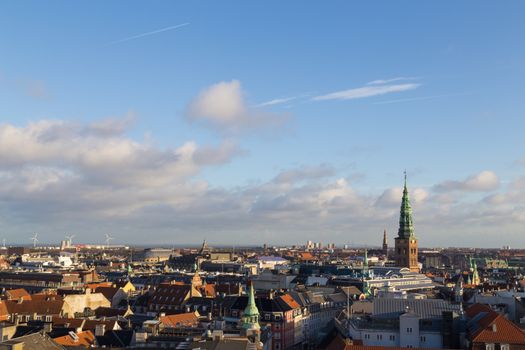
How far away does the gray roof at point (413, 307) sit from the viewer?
8806 cm

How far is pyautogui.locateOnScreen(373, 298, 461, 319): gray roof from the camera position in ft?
289

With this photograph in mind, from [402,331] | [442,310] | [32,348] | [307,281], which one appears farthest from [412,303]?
[307,281]

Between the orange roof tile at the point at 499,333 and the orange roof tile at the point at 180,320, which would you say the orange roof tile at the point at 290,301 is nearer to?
the orange roof tile at the point at 180,320

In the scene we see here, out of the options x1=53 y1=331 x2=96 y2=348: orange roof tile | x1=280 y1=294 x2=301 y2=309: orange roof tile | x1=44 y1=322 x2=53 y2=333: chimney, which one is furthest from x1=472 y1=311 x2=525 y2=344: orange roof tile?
x1=44 y1=322 x2=53 y2=333: chimney

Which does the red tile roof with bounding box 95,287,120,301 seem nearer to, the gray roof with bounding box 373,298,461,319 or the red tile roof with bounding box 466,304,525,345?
the gray roof with bounding box 373,298,461,319

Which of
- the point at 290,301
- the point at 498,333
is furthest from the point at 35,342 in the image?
the point at 290,301

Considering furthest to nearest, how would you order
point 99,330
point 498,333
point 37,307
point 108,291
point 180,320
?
point 108,291
point 37,307
point 180,320
point 99,330
point 498,333

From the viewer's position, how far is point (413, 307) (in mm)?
89250

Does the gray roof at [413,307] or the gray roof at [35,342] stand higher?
the gray roof at [413,307]

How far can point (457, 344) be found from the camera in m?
79.8

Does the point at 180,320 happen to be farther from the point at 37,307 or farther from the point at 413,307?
the point at 413,307

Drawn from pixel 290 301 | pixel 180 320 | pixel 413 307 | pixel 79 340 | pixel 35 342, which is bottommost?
pixel 79 340

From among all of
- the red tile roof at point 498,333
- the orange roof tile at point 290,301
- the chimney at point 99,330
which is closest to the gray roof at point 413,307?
the red tile roof at point 498,333

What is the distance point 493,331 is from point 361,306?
48.8 metres
